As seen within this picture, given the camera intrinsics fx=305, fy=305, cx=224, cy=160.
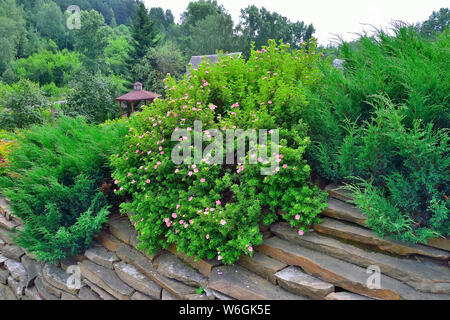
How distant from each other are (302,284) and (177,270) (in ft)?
3.57

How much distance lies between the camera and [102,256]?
3.15 meters

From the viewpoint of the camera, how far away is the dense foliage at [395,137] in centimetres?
208

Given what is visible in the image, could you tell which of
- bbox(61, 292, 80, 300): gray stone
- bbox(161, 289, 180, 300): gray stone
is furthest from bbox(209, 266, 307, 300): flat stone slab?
bbox(61, 292, 80, 300): gray stone

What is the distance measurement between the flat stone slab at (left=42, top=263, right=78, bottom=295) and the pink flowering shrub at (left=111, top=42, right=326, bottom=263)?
1022 mm

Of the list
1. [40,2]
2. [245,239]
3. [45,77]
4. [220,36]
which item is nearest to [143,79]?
[220,36]

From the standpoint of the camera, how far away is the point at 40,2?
45.8 meters

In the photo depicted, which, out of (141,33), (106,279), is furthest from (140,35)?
(106,279)

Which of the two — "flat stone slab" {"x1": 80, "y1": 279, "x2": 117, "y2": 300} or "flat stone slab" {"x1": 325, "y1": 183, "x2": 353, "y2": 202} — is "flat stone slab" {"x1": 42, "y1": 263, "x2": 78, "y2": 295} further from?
"flat stone slab" {"x1": 325, "y1": 183, "x2": 353, "y2": 202}

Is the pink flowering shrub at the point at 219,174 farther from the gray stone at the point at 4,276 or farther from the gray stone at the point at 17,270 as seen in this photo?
the gray stone at the point at 4,276

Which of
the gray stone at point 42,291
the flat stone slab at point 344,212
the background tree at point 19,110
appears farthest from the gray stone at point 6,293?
the background tree at point 19,110

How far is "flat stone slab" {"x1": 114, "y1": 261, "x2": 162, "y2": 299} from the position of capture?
2.70 metres

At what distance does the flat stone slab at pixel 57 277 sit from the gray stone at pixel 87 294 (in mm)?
70

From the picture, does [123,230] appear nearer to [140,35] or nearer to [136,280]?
[136,280]
